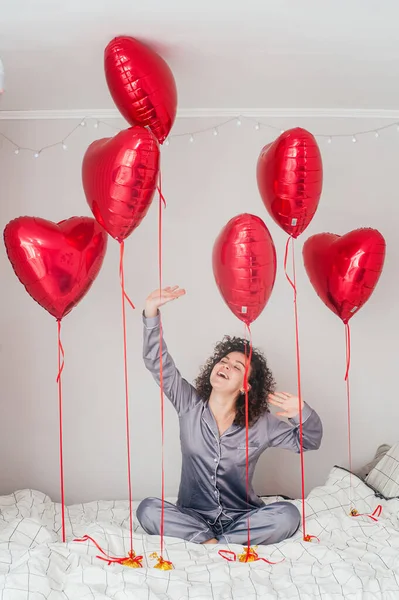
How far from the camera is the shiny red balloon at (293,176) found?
2082 millimetres

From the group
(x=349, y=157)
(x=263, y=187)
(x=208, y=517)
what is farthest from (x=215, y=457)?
(x=349, y=157)

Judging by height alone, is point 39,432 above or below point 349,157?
below

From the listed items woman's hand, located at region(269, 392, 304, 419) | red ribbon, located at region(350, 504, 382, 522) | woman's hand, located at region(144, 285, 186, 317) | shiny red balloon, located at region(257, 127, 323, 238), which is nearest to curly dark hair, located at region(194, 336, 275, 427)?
woman's hand, located at region(269, 392, 304, 419)

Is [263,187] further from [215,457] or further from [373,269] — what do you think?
[215,457]

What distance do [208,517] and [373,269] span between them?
1.04 m

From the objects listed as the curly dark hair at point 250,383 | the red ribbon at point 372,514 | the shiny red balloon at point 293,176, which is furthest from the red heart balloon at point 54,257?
the red ribbon at point 372,514

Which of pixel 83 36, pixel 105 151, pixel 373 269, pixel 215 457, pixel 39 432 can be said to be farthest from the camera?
pixel 39 432

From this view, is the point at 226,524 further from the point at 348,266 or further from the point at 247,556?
the point at 348,266

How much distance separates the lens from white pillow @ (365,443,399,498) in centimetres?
263

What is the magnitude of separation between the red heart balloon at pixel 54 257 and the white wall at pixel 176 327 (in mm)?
770

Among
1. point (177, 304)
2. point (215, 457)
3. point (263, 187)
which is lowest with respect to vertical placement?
point (215, 457)

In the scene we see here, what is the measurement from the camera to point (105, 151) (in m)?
1.97

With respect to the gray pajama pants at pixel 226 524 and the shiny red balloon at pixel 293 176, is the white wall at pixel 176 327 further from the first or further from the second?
the shiny red balloon at pixel 293 176

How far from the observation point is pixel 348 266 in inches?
91.7
